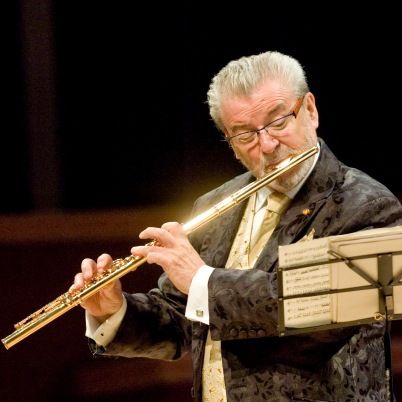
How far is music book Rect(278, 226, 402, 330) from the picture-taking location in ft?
6.51

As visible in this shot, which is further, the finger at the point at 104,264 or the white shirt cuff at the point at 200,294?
the finger at the point at 104,264

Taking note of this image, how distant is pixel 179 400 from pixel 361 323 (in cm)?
191

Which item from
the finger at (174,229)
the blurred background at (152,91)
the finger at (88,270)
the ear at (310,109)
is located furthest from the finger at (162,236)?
the blurred background at (152,91)

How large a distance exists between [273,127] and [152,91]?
6.48ft

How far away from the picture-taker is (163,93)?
4.30 m

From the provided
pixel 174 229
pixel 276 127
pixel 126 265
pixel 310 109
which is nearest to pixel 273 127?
pixel 276 127

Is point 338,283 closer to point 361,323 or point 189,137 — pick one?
point 361,323

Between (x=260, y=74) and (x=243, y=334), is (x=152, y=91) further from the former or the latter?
(x=243, y=334)

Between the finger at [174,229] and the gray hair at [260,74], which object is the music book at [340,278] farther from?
the gray hair at [260,74]

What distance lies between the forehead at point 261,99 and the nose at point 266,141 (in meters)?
0.05

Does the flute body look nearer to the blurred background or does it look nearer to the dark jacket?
the dark jacket

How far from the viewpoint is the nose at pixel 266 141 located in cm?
237

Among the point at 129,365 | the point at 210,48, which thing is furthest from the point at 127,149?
the point at 129,365

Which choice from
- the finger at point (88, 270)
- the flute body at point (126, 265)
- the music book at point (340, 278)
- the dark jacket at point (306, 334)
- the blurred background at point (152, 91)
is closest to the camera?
the music book at point (340, 278)
